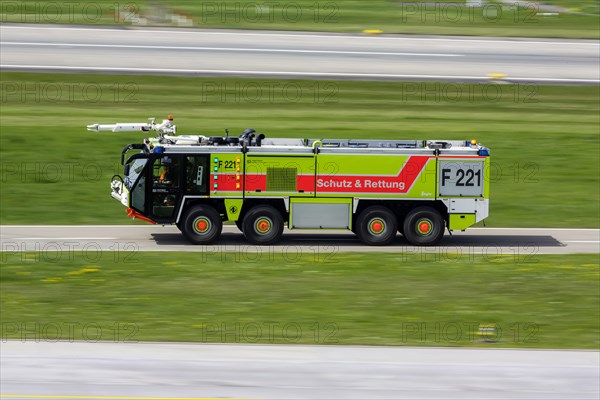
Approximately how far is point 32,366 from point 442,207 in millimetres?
12980

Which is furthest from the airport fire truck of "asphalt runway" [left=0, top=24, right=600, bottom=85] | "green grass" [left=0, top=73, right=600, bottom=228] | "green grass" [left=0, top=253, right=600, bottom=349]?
"asphalt runway" [left=0, top=24, right=600, bottom=85]

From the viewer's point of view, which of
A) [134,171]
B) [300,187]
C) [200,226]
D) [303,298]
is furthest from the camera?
[134,171]

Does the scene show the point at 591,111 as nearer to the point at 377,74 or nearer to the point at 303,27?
the point at 377,74

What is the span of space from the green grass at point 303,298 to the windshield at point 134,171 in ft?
6.48

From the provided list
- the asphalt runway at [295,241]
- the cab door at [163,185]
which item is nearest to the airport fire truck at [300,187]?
the cab door at [163,185]

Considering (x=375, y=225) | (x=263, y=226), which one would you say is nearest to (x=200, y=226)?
(x=263, y=226)

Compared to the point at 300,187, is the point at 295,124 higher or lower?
higher

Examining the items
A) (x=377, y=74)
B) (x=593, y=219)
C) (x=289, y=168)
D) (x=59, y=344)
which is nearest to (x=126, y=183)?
(x=289, y=168)

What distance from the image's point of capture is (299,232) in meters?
27.1

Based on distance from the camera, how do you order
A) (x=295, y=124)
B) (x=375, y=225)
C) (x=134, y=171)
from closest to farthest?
1. (x=134, y=171)
2. (x=375, y=225)
3. (x=295, y=124)

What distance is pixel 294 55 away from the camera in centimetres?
4138

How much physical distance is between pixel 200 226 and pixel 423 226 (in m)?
5.22

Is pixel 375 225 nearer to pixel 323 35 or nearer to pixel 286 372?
pixel 286 372

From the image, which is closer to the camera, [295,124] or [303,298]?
[303,298]
